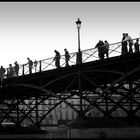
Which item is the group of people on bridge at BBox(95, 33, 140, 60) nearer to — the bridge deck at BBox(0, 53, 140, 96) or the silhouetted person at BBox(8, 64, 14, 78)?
the bridge deck at BBox(0, 53, 140, 96)

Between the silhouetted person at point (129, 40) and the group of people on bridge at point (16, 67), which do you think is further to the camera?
the group of people on bridge at point (16, 67)

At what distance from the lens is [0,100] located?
1647 inches

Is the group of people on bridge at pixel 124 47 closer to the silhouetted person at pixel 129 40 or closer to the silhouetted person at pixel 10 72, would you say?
the silhouetted person at pixel 129 40

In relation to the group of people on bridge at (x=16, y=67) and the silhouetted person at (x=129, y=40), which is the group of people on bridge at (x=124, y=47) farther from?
the group of people on bridge at (x=16, y=67)

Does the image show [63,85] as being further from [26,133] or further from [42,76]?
[26,133]

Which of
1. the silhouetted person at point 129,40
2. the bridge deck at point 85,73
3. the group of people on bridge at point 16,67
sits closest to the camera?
the silhouetted person at point 129,40

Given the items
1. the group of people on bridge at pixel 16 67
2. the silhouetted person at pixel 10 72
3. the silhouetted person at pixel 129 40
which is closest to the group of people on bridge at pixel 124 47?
the silhouetted person at pixel 129 40

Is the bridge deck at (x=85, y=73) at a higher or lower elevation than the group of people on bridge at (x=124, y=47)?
lower

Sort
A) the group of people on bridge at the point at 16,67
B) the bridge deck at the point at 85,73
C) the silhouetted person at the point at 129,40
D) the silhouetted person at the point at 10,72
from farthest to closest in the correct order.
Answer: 1. the silhouetted person at the point at 10,72
2. the group of people on bridge at the point at 16,67
3. the bridge deck at the point at 85,73
4. the silhouetted person at the point at 129,40

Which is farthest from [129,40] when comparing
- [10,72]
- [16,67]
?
[10,72]

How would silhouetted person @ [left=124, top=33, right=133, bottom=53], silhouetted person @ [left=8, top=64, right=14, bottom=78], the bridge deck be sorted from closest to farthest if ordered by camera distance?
silhouetted person @ [left=124, top=33, right=133, bottom=53] < the bridge deck < silhouetted person @ [left=8, top=64, right=14, bottom=78]

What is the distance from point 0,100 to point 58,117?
213 ft

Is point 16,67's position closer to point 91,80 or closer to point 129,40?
point 91,80

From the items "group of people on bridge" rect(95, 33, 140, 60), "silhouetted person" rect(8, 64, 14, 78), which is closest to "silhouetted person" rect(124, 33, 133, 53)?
"group of people on bridge" rect(95, 33, 140, 60)
